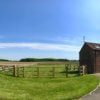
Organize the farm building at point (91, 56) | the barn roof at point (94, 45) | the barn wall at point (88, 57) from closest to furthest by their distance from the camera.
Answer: the farm building at point (91, 56), the barn wall at point (88, 57), the barn roof at point (94, 45)

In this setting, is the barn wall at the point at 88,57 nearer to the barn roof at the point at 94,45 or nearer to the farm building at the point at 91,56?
the farm building at the point at 91,56

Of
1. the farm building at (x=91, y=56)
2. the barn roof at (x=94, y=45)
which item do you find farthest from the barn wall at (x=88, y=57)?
the barn roof at (x=94, y=45)

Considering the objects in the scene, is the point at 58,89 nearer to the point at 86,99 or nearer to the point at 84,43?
the point at 86,99

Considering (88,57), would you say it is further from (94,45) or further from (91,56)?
(94,45)

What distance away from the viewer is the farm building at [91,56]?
4519 cm

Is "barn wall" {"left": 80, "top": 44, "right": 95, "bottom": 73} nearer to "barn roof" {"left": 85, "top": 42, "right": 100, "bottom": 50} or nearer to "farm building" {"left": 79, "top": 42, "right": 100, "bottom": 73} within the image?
"farm building" {"left": 79, "top": 42, "right": 100, "bottom": 73}

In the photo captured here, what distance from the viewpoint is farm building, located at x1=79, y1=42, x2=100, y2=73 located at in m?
45.2

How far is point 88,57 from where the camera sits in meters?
47.2

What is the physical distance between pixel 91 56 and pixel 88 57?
1177 millimetres

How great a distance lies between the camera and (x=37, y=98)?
Result: 18406mm

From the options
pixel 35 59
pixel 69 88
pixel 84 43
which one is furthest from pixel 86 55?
pixel 35 59

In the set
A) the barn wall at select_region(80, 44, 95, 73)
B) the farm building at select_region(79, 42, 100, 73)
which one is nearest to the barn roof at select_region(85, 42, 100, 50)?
the farm building at select_region(79, 42, 100, 73)

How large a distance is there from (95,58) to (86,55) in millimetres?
3095

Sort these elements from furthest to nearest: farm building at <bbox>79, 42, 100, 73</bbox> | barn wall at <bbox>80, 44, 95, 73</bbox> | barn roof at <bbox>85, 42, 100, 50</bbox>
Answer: barn roof at <bbox>85, 42, 100, 50</bbox>, barn wall at <bbox>80, 44, 95, 73</bbox>, farm building at <bbox>79, 42, 100, 73</bbox>
